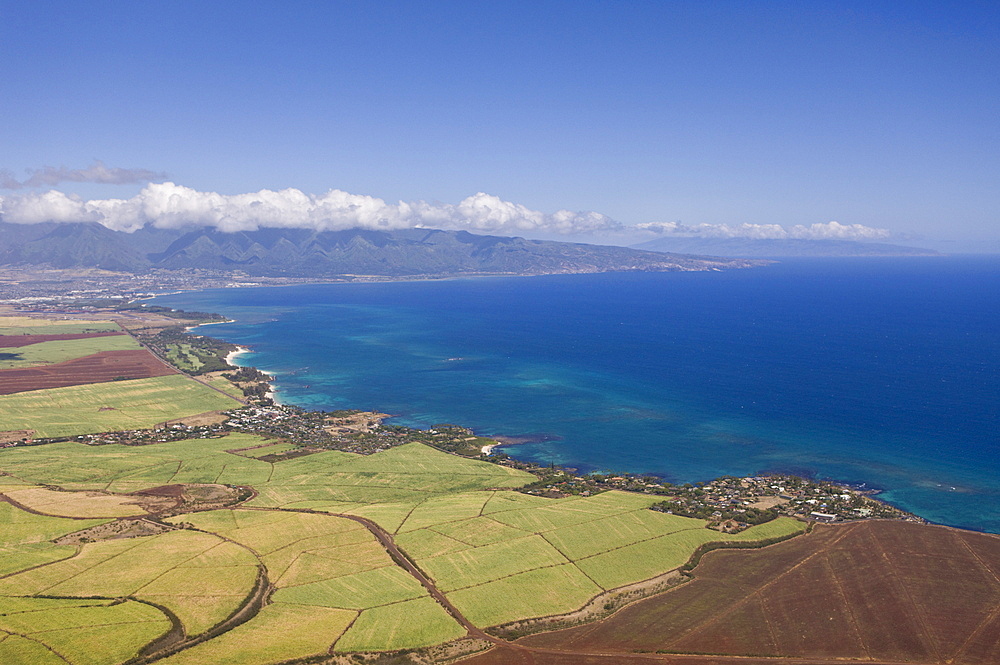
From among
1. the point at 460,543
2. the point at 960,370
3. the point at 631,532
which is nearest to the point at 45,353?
the point at 460,543

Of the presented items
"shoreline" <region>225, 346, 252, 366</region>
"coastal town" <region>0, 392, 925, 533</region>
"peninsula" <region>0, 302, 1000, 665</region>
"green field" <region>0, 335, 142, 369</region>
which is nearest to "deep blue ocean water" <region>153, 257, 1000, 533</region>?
"shoreline" <region>225, 346, 252, 366</region>

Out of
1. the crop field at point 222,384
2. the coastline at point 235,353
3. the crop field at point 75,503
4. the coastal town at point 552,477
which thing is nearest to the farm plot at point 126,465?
the crop field at point 75,503

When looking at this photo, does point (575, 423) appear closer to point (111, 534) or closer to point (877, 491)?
point (877, 491)

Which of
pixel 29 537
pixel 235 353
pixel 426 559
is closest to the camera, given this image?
pixel 426 559

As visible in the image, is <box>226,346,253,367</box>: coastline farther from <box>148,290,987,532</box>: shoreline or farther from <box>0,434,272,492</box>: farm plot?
<box>0,434,272,492</box>: farm plot

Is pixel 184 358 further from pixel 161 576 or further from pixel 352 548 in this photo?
pixel 352 548

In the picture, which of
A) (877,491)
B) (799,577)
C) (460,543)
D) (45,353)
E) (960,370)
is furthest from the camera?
(45,353)

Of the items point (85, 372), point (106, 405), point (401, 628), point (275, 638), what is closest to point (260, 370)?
point (85, 372)
